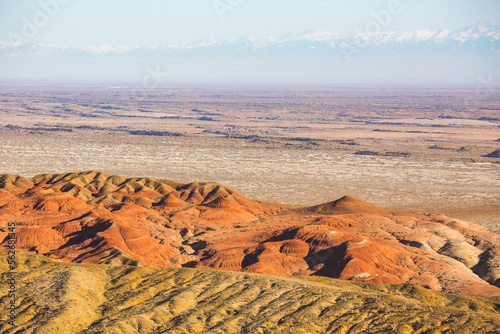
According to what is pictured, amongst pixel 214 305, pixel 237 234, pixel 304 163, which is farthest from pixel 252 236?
pixel 304 163

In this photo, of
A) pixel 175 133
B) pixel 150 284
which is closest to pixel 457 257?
pixel 150 284

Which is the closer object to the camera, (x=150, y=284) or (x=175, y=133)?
(x=150, y=284)

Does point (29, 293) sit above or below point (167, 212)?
above

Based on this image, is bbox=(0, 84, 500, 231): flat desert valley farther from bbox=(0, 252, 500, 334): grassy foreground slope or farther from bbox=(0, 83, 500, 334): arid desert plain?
bbox=(0, 252, 500, 334): grassy foreground slope

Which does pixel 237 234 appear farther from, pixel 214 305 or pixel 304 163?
pixel 304 163

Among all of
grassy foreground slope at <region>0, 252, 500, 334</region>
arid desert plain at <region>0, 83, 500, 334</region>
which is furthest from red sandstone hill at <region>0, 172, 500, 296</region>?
grassy foreground slope at <region>0, 252, 500, 334</region>

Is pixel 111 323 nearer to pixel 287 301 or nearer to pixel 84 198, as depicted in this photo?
pixel 287 301
